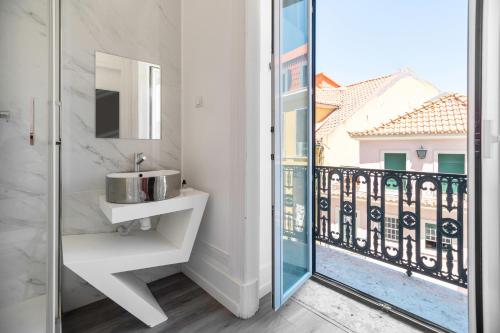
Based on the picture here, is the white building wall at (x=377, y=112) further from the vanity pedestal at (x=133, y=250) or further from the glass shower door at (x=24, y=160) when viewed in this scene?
the glass shower door at (x=24, y=160)

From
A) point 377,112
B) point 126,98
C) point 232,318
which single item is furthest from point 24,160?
point 377,112

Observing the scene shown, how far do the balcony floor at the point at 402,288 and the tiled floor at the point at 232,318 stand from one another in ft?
1.03

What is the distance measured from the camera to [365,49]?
5.75 meters

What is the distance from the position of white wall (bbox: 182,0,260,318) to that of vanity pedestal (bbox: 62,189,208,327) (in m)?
0.24

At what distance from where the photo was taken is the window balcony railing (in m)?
2.02

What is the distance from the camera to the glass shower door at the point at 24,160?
1233 mm

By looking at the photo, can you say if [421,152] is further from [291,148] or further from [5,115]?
[5,115]

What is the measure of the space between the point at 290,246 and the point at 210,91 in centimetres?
139

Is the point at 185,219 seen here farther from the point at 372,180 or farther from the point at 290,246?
the point at 372,180

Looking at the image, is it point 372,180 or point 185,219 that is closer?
point 185,219

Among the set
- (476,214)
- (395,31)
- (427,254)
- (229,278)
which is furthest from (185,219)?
(395,31)

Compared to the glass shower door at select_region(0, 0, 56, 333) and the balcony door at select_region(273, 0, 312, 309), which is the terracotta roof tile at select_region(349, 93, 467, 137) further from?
the glass shower door at select_region(0, 0, 56, 333)

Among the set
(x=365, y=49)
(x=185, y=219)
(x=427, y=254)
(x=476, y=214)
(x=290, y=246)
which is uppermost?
(x=365, y=49)

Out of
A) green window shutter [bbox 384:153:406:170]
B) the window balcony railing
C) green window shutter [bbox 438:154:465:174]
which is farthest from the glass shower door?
green window shutter [bbox 384:153:406:170]
